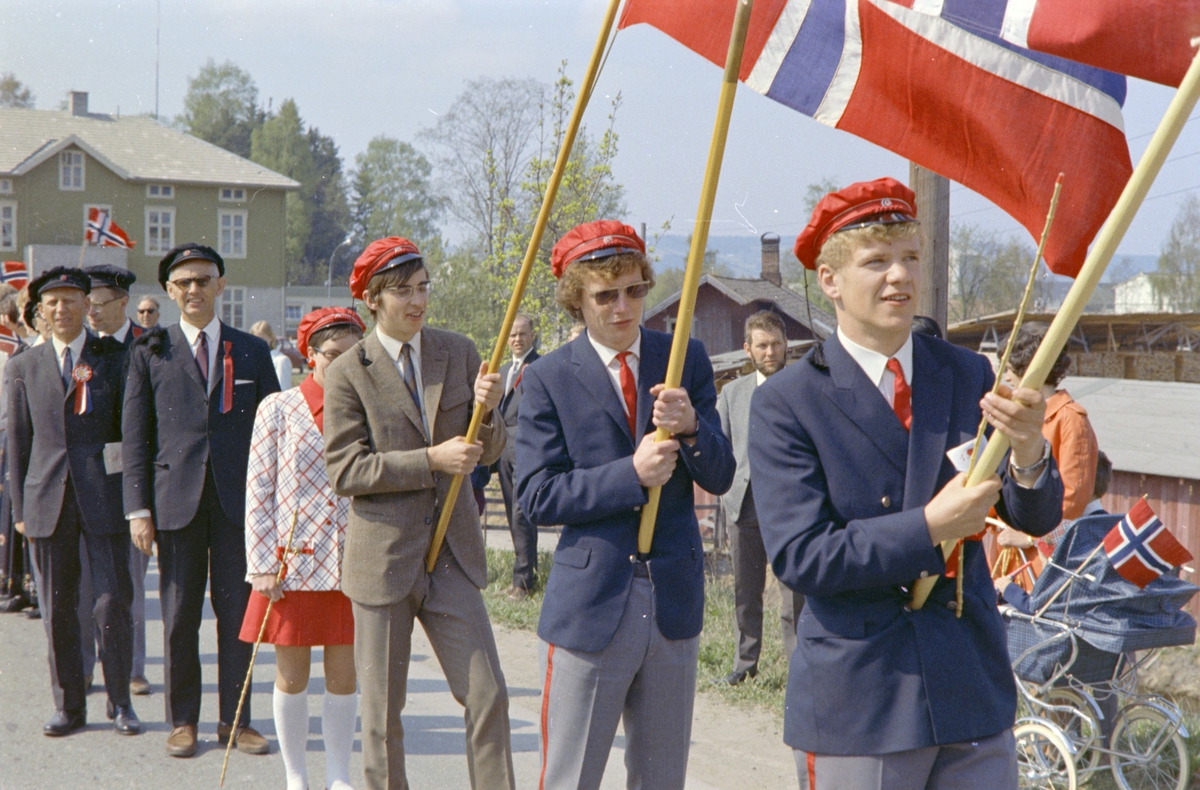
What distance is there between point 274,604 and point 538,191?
13.3 m

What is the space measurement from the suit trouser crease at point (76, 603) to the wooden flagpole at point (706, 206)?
383 cm

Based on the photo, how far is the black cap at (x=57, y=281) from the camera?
5965 mm

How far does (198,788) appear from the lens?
493 cm

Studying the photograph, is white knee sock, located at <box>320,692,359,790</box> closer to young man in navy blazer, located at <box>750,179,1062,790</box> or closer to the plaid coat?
the plaid coat

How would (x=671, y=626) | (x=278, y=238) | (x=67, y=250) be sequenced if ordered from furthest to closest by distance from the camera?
(x=278, y=238) → (x=67, y=250) → (x=671, y=626)

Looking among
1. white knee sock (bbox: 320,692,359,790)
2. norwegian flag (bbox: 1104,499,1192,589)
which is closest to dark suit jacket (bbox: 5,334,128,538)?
white knee sock (bbox: 320,692,359,790)

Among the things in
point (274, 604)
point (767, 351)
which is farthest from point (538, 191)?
point (274, 604)

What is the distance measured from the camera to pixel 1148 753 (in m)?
4.46

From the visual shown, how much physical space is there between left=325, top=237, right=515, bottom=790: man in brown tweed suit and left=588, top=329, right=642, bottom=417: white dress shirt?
0.64 meters

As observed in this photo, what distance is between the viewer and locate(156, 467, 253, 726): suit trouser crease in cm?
538

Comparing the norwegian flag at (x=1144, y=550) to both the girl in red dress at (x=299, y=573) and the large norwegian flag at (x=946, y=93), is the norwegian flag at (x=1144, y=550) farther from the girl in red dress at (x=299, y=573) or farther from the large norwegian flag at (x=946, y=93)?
the girl in red dress at (x=299, y=573)

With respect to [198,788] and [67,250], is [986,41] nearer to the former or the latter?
[198,788]

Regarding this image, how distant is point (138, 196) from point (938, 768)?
25.7 meters

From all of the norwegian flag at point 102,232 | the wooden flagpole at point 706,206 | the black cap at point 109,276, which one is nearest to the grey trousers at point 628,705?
the wooden flagpole at point 706,206
